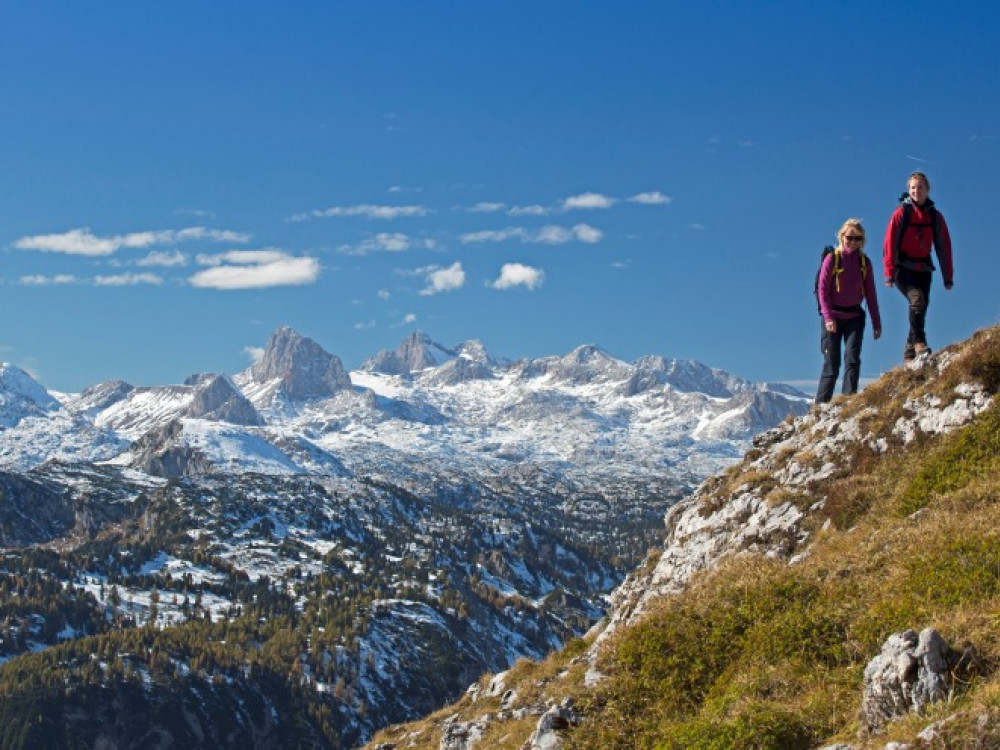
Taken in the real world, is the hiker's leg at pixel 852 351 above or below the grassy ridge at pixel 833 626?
above

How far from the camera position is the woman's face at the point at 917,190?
26.9 meters

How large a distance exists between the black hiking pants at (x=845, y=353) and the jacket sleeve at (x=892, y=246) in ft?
7.48

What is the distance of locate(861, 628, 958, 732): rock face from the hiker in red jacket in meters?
17.7

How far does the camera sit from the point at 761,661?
16.2m

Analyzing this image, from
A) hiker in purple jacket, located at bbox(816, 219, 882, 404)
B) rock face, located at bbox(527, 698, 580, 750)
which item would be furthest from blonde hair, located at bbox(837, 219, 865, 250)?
rock face, located at bbox(527, 698, 580, 750)

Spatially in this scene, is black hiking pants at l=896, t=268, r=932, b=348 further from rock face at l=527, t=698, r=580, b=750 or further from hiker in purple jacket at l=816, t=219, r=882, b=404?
rock face at l=527, t=698, r=580, b=750

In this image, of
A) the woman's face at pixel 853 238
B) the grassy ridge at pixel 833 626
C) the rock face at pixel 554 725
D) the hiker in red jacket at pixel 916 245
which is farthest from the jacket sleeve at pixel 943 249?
the rock face at pixel 554 725

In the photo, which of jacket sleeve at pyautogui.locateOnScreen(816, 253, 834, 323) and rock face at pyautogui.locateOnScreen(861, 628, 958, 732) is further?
jacket sleeve at pyautogui.locateOnScreen(816, 253, 834, 323)

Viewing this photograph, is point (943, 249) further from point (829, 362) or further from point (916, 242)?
point (829, 362)

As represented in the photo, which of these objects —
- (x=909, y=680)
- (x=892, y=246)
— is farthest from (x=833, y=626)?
(x=892, y=246)

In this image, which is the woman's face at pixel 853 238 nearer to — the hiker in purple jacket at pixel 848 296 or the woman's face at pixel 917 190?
the hiker in purple jacket at pixel 848 296

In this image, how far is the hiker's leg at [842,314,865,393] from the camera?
30062mm

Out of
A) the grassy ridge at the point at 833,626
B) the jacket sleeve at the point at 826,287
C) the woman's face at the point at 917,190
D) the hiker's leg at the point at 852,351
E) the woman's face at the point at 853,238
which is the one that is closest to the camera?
the grassy ridge at the point at 833,626

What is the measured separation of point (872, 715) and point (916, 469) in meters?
12.3
